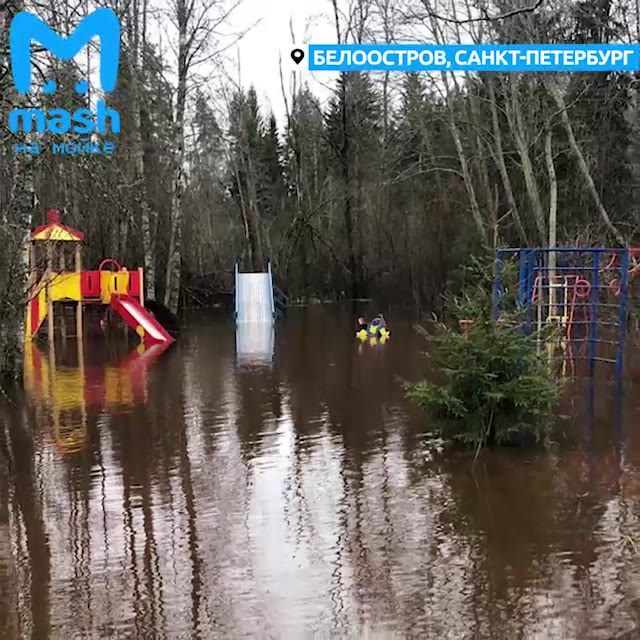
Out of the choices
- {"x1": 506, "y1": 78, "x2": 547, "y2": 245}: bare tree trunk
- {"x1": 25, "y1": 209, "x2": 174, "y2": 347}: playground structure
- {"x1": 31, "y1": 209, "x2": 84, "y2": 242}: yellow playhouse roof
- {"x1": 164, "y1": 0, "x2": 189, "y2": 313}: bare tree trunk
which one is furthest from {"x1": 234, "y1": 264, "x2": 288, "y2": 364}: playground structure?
{"x1": 506, "y1": 78, "x2": 547, "y2": 245}: bare tree trunk

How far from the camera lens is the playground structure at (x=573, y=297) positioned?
7.52 meters

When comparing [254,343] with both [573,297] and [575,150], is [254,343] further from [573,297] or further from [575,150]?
[575,150]

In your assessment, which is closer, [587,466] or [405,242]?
[587,466]

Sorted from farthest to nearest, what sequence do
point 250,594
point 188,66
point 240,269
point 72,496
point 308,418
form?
point 240,269, point 188,66, point 308,418, point 72,496, point 250,594

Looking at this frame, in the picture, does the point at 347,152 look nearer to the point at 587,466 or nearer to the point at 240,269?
the point at 240,269

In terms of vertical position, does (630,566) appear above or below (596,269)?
below

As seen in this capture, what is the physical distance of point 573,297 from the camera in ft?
42.7

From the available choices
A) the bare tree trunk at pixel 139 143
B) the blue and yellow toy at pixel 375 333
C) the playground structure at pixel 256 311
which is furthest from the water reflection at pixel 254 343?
the bare tree trunk at pixel 139 143

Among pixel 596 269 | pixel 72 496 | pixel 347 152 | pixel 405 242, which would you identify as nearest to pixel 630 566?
pixel 72 496

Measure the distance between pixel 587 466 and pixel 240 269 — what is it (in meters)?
25.8

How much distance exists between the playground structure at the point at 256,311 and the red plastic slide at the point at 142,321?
63.3 inches

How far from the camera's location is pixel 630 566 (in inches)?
172

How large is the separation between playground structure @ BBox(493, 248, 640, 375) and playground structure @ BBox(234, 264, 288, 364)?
5.47 m

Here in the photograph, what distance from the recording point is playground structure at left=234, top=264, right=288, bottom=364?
16.2 meters
